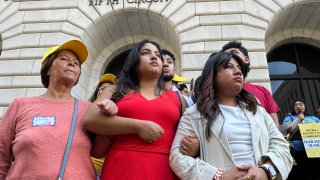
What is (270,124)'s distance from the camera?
2896mm

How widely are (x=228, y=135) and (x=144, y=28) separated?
9426 millimetres

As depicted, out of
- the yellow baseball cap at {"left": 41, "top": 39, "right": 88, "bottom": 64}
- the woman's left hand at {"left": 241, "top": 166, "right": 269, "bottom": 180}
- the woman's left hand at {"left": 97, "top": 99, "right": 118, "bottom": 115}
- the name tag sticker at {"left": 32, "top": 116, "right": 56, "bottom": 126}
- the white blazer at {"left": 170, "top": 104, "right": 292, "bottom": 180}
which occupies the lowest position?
the woman's left hand at {"left": 241, "top": 166, "right": 269, "bottom": 180}

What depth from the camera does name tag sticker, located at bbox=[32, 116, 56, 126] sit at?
2883mm

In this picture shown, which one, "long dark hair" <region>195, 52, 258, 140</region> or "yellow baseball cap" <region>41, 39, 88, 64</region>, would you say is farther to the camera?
"yellow baseball cap" <region>41, 39, 88, 64</region>

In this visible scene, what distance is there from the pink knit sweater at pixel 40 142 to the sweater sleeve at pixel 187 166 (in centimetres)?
80

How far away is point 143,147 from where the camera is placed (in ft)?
8.93

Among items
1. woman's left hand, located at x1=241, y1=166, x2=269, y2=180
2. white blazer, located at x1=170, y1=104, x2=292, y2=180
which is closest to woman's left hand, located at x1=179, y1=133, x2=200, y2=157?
white blazer, located at x1=170, y1=104, x2=292, y2=180

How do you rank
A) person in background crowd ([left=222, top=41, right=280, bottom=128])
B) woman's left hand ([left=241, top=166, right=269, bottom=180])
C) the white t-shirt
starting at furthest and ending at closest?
person in background crowd ([left=222, top=41, right=280, bottom=128]) → the white t-shirt → woman's left hand ([left=241, top=166, right=269, bottom=180])

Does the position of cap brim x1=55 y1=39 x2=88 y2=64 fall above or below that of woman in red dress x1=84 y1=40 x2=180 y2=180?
above

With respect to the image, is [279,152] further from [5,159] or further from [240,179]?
[5,159]

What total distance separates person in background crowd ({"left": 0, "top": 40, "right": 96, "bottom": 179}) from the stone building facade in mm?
6219

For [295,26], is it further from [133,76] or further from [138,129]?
[138,129]

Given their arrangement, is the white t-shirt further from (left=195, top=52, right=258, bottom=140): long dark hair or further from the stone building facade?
the stone building facade

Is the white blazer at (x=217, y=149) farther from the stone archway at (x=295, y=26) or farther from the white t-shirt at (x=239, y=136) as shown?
the stone archway at (x=295, y=26)
